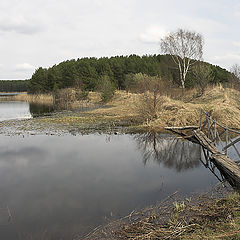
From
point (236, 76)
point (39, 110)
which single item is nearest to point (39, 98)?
point (39, 110)

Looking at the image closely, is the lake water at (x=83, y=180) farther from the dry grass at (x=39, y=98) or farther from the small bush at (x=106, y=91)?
the dry grass at (x=39, y=98)

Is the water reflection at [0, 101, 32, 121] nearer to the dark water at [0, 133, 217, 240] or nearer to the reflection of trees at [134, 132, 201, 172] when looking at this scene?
the dark water at [0, 133, 217, 240]

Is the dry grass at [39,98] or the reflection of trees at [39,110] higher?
the dry grass at [39,98]

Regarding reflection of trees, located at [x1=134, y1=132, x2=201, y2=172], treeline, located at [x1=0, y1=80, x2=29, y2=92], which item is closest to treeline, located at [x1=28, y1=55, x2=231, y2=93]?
reflection of trees, located at [x1=134, y1=132, x2=201, y2=172]

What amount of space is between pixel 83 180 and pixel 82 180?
3 cm

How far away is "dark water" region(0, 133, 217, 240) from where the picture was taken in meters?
5.06

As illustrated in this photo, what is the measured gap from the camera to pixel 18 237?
14.7 feet

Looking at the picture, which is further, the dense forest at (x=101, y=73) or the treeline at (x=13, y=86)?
the treeline at (x=13, y=86)

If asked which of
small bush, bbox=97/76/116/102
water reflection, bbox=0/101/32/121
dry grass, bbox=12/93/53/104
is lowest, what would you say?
water reflection, bbox=0/101/32/121

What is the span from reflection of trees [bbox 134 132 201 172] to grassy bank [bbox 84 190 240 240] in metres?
2.78

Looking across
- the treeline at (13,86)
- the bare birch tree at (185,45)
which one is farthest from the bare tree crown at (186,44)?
the treeline at (13,86)

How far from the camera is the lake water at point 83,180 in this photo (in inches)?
199

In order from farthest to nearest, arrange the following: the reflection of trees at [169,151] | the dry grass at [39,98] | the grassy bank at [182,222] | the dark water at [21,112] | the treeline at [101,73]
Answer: the treeline at [101,73]
the dry grass at [39,98]
the dark water at [21,112]
the reflection of trees at [169,151]
the grassy bank at [182,222]

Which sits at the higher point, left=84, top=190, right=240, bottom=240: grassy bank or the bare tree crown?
the bare tree crown
